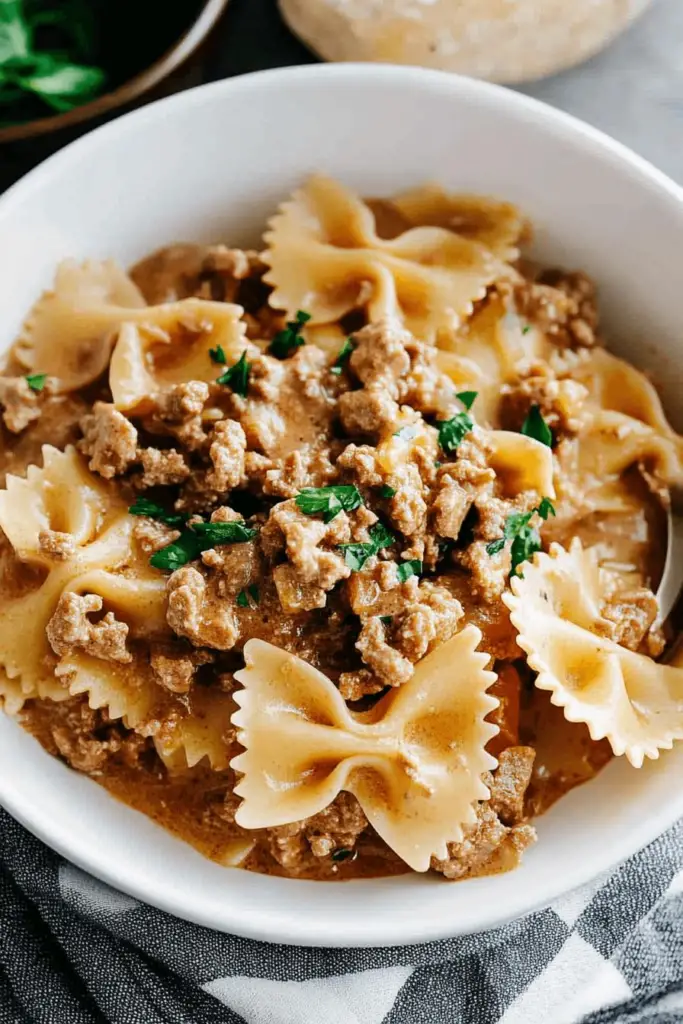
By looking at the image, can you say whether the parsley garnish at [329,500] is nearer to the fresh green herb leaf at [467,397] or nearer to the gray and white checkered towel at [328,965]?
the fresh green herb leaf at [467,397]

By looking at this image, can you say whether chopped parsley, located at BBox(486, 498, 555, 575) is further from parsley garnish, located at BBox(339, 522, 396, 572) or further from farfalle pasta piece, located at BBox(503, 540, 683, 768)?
parsley garnish, located at BBox(339, 522, 396, 572)

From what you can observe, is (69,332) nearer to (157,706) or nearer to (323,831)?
(157,706)

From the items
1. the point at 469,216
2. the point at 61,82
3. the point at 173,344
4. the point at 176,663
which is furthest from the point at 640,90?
the point at 176,663

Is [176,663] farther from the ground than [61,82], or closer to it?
closer to it

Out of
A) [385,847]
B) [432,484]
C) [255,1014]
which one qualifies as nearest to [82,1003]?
[255,1014]

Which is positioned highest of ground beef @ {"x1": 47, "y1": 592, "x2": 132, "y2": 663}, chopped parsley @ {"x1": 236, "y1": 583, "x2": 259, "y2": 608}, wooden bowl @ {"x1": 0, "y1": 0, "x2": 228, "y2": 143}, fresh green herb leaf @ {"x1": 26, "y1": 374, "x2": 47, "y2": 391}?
wooden bowl @ {"x1": 0, "y1": 0, "x2": 228, "y2": 143}

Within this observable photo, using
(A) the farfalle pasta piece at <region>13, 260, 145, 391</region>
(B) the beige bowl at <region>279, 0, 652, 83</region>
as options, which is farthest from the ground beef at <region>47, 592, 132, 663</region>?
(B) the beige bowl at <region>279, 0, 652, 83</region>
